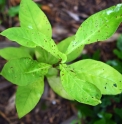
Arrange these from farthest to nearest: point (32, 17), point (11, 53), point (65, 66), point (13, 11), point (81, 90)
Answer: point (13, 11) → point (11, 53) → point (32, 17) → point (65, 66) → point (81, 90)

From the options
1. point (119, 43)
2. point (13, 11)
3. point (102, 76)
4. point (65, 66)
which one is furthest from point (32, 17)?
point (119, 43)

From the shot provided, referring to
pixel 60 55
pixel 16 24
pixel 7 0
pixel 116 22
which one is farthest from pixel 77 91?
pixel 7 0

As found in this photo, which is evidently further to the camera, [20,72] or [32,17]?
[32,17]

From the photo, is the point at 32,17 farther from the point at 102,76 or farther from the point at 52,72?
the point at 102,76

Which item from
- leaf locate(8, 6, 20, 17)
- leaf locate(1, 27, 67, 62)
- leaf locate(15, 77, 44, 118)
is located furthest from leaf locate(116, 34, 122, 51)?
leaf locate(1, 27, 67, 62)

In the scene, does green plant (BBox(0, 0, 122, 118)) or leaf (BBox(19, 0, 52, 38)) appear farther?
leaf (BBox(19, 0, 52, 38))

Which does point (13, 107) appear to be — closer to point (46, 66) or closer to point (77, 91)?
point (46, 66)

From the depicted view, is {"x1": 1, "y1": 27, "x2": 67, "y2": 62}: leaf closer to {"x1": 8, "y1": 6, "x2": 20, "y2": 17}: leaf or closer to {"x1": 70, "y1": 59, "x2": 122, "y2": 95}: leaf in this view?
{"x1": 70, "y1": 59, "x2": 122, "y2": 95}: leaf

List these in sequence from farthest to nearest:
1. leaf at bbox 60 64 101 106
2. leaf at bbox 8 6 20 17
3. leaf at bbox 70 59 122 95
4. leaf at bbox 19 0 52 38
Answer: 1. leaf at bbox 8 6 20 17
2. leaf at bbox 19 0 52 38
3. leaf at bbox 70 59 122 95
4. leaf at bbox 60 64 101 106
